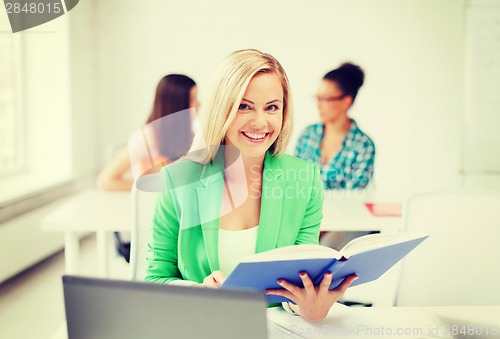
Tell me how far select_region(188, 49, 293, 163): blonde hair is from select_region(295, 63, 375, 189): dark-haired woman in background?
0.93m

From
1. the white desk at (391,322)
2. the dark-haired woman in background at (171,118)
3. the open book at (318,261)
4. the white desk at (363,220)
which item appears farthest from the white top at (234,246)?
the dark-haired woman in background at (171,118)

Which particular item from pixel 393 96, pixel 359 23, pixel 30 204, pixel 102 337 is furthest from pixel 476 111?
pixel 102 337

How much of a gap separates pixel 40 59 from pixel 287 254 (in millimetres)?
1936

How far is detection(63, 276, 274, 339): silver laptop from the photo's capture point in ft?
2.04

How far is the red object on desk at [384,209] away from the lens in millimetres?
2033

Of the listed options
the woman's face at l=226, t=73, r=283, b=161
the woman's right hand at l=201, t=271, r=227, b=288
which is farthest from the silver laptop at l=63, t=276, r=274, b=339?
the woman's face at l=226, t=73, r=283, b=161

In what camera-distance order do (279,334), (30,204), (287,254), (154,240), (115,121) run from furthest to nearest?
(30,204)
(115,121)
(154,240)
(279,334)
(287,254)

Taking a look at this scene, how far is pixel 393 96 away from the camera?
2.34 meters

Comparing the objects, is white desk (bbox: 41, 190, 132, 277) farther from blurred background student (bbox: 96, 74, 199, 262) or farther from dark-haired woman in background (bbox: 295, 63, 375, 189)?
dark-haired woman in background (bbox: 295, 63, 375, 189)

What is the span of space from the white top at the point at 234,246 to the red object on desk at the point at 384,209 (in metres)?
0.89

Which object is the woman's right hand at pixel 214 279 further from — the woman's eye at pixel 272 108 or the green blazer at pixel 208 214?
the woman's eye at pixel 272 108

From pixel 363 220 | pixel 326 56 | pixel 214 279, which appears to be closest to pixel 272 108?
pixel 214 279

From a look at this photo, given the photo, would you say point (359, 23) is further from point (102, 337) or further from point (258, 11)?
point (102, 337)

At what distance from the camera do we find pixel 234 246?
4.14 ft
